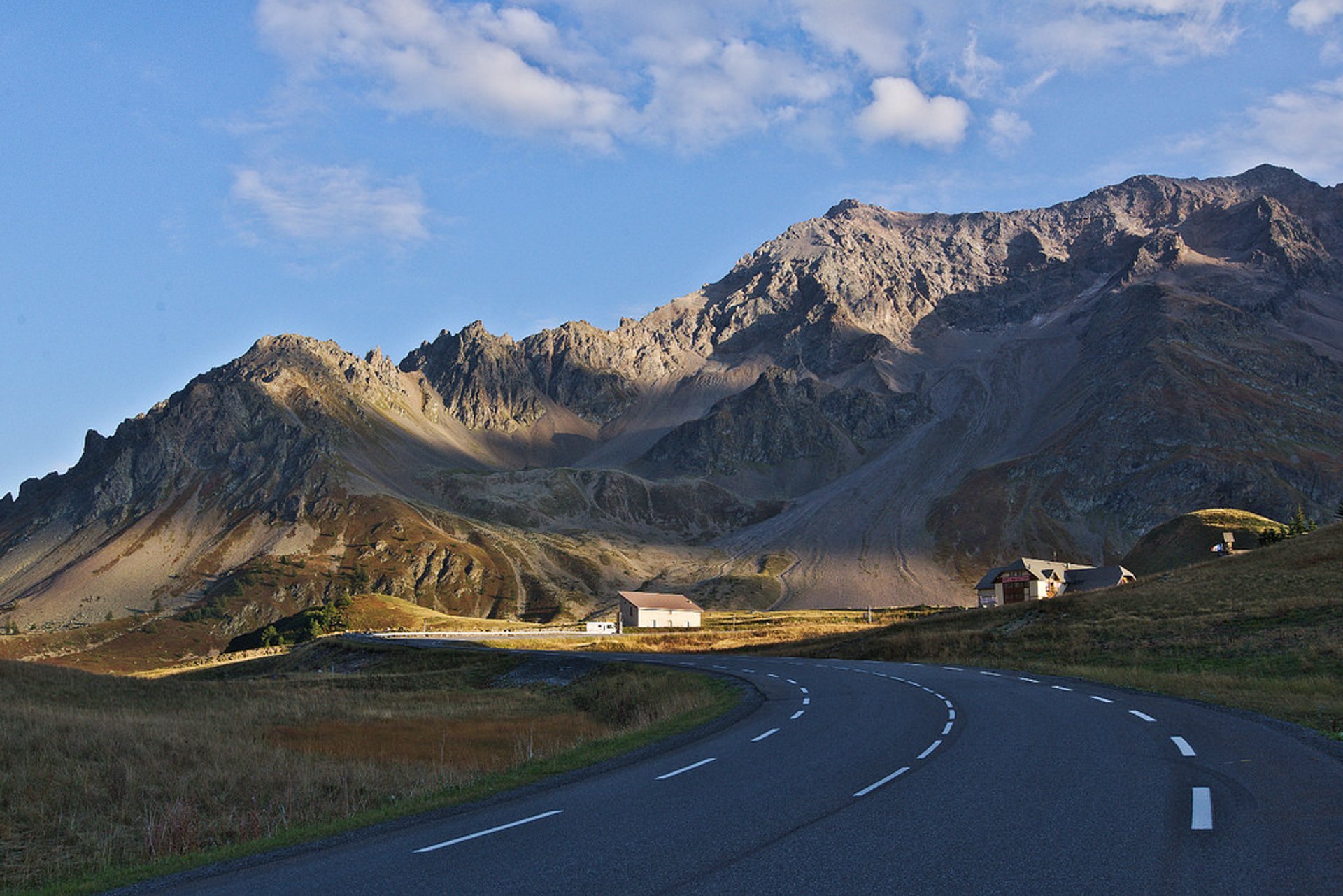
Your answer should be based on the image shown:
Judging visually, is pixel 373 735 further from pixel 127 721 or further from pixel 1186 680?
pixel 1186 680

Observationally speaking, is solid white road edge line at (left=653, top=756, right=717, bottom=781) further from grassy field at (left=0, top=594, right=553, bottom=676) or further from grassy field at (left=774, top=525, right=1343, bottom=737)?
grassy field at (left=0, top=594, right=553, bottom=676)

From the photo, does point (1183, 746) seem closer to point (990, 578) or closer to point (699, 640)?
point (699, 640)

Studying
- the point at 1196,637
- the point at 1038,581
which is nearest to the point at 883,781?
the point at 1196,637

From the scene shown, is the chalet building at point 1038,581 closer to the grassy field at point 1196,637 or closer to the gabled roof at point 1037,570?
the gabled roof at point 1037,570

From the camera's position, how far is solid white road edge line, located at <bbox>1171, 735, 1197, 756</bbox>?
15.2 metres

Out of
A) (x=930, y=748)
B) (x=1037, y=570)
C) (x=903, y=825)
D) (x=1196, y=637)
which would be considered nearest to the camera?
(x=903, y=825)

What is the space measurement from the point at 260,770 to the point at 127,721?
836cm

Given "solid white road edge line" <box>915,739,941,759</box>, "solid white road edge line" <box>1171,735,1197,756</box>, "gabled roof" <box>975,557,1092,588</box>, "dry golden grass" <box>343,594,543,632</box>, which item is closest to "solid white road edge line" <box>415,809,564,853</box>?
"solid white road edge line" <box>915,739,941,759</box>

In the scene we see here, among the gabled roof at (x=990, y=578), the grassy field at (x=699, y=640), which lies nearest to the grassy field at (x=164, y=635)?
the grassy field at (x=699, y=640)

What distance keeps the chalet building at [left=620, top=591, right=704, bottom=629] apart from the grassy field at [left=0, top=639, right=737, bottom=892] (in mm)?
83098

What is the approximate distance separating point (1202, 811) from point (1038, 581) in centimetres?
10997

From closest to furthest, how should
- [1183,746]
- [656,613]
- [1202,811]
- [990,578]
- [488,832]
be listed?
[1202,811] → [488,832] → [1183,746] → [990,578] → [656,613]

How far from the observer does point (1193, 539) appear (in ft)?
376

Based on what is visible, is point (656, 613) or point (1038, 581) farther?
point (656, 613)
